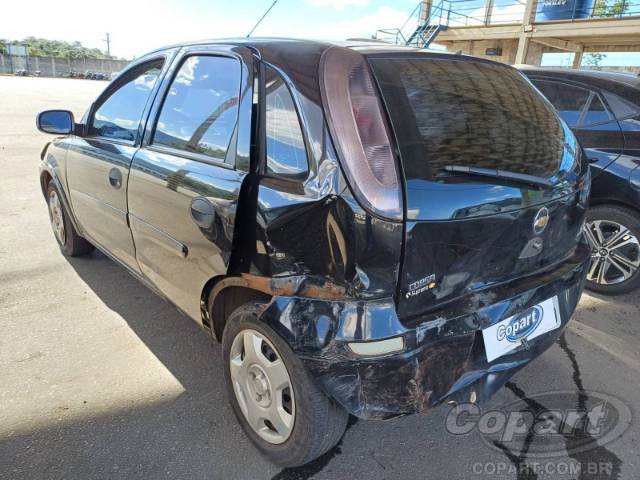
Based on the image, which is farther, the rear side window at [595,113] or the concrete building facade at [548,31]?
the concrete building facade at [548,31]

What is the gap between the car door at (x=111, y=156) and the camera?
268 cm

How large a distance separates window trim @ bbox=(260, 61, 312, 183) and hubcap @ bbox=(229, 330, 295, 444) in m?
0.61

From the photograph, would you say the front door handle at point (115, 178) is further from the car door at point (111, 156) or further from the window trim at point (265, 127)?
the window trim at point (265, 127)

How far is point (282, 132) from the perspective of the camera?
1.75 m

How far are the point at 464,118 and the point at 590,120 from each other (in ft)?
7.90

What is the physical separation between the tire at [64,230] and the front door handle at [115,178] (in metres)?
1.30

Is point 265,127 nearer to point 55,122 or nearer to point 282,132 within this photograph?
point 282,132

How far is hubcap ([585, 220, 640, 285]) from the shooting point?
3461 mm

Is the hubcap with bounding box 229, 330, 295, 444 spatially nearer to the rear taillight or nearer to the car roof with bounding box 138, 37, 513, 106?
the rear taillight

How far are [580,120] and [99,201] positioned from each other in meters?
3.57

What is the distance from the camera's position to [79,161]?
10.6ft

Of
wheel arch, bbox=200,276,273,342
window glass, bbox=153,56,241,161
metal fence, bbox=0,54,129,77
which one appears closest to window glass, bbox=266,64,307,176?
window glass, bbox=153,56,241,161

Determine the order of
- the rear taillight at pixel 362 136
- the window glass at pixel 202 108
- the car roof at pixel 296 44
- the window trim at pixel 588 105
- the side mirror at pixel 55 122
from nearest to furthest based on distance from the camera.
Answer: the rear taillight at pixel 362 136, the car roof at pixel 296 44, the window glass at pixel 202 108, the side mirror at pixel 55 122, the window trim at pixel 588 105

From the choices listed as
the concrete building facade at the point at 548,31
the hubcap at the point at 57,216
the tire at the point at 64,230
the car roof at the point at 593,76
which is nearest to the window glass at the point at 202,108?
the tire at the point at 64,230
